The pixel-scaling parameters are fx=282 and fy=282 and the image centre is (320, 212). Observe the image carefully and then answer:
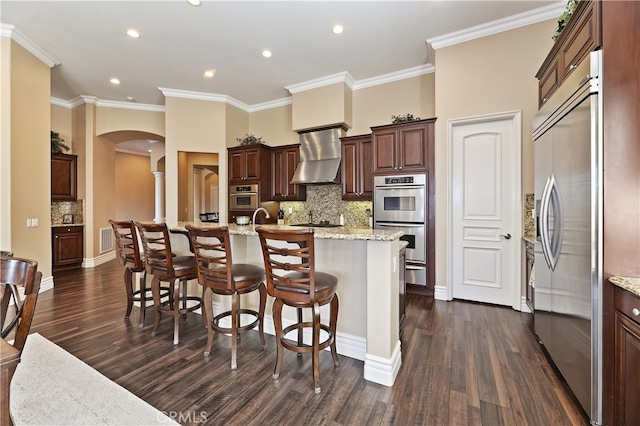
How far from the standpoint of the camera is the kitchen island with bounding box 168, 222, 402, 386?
2057 millimetres

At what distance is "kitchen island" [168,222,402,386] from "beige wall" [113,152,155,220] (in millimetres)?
8501

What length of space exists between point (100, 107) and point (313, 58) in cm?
499

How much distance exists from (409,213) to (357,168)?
127 centimetres

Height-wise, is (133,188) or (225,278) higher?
(133,188)

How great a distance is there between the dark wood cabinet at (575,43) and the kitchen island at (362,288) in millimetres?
1645

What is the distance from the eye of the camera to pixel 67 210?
238 inches

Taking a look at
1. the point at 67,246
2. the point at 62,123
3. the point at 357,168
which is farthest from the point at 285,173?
the point at 62,123

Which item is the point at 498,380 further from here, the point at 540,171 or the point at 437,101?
the point at 437,101

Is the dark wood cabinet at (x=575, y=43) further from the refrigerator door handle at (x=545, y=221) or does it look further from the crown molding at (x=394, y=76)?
the crown molding at (x=394, y=76)

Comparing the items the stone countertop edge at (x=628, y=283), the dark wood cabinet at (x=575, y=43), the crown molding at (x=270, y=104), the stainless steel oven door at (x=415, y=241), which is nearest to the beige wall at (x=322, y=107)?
the crown molding at (x=270, y=104)

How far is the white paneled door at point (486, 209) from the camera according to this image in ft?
11.6

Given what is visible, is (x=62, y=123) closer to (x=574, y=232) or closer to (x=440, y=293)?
(x=440, y=293)

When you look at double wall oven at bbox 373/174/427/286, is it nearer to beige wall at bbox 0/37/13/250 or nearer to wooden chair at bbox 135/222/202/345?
wooden chair at bbox 135/222/202/345

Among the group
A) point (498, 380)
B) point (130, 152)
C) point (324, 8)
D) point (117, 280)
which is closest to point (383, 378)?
point (498, 380)
